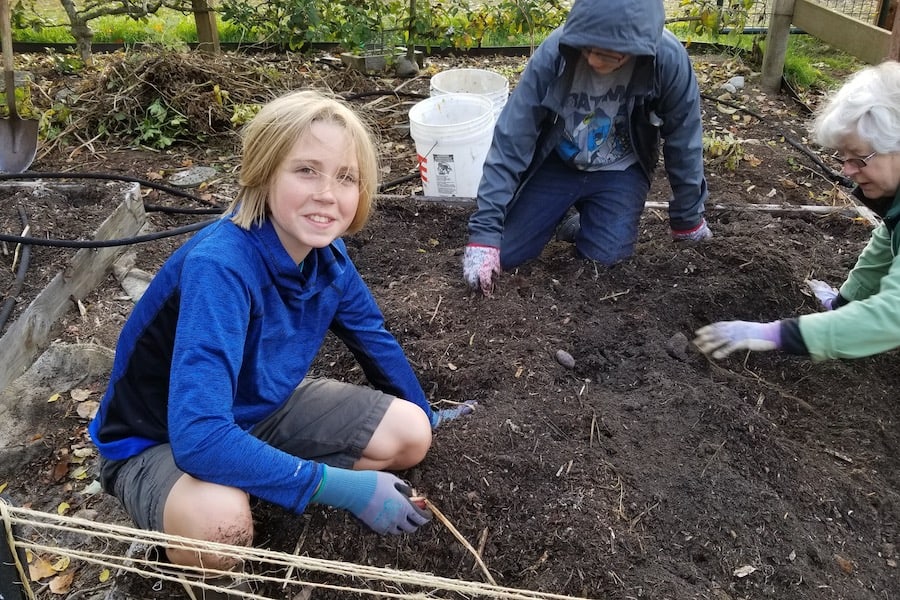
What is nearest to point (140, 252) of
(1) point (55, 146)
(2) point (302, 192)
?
(1) point (55, 146)

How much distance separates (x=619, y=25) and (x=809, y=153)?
8.88 ft

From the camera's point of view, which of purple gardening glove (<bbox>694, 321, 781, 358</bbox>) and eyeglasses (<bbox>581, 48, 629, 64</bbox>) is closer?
purple gardening glove (<bbox>694, 321, 781, 358</bbox>)

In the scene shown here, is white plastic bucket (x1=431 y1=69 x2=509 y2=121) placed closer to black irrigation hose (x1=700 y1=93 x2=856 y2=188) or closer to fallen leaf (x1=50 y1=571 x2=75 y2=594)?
black irrigation hose (x1=700 y1=93 x2=856 y2=188)

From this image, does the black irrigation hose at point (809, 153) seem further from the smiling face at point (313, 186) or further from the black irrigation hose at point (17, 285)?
the black irrigation hose at point (17, 285)

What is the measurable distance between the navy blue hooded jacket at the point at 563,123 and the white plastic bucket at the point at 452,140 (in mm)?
683

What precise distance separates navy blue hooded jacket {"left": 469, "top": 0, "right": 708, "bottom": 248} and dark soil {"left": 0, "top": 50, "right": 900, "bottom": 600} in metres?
0.32

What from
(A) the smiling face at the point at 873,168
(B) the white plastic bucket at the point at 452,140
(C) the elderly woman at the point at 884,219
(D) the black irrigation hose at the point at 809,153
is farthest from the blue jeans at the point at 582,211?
(D) the black irrigation hose at the point at 809,153

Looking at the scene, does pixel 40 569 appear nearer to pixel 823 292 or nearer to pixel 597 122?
pixel 597 122

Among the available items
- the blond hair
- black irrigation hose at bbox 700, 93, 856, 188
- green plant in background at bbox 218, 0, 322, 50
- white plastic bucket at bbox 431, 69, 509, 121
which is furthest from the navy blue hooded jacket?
green plant in background at bbox 218, 0, 322, 50

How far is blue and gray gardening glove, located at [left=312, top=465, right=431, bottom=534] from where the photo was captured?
1.79 meters

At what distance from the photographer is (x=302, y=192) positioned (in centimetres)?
179

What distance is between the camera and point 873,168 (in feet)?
7.38

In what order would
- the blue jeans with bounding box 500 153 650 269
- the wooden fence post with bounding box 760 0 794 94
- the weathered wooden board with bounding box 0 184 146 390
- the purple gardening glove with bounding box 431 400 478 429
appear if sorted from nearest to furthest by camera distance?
the purple gardening glove with bounding box 431 400 478 429
the weathered wooden board with bounding box 0 184 146 390
the blue jeans with bounding box 500 153 650 269
the wooden fence post with bounding box 760 0 794 94

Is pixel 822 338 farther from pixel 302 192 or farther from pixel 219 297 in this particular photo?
pixel 219 297
